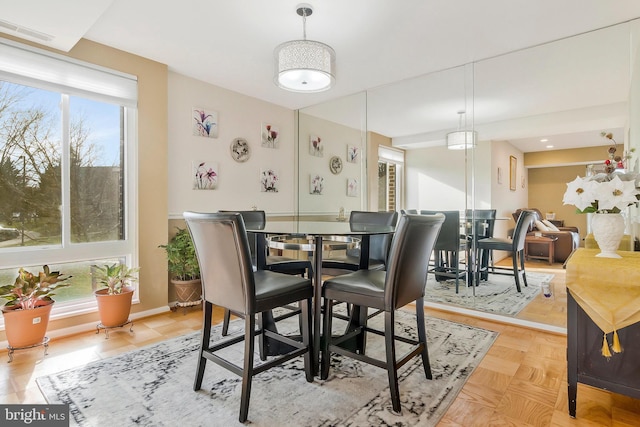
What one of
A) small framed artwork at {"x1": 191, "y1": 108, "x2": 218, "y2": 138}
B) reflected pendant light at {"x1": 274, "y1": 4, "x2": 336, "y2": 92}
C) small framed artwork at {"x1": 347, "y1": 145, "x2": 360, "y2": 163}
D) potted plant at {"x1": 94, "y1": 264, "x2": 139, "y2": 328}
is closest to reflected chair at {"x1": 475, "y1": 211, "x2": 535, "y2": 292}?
small framed artwork at {"x1": 347, "y1": 145, "x2": 360, "y2": 163}

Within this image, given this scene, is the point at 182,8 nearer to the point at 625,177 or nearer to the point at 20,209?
the point at 20,209

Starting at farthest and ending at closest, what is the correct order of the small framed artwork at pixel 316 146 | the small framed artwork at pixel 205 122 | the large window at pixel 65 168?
the small framed artwork at pixel 316 146, the small framed artwork at pixel 205 122, the large window at pixel 65 168

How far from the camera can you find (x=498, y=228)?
3.06m

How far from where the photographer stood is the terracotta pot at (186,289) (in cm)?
321

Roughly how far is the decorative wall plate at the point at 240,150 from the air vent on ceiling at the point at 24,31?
5.99 ft

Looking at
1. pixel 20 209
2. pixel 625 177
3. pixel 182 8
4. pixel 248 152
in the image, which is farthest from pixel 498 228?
pixel 20 209

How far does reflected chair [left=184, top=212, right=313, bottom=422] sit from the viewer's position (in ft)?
5.07

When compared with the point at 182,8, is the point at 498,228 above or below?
below

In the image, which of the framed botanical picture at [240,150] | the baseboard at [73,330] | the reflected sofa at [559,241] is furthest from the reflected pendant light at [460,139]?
the baseboard at [73,330]

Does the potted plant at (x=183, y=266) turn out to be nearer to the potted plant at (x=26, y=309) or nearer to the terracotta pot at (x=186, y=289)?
the terracotta pot at (x=186, y=289)

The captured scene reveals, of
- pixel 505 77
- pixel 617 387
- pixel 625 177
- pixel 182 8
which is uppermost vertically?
pixel 182 8

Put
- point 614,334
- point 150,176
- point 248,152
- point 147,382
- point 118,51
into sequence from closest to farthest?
point 614,334 < point 147,382 < point 118,51 < point 150,176 < point 248,152

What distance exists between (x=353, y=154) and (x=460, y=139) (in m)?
1.29

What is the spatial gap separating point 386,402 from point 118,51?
11.1 feet
